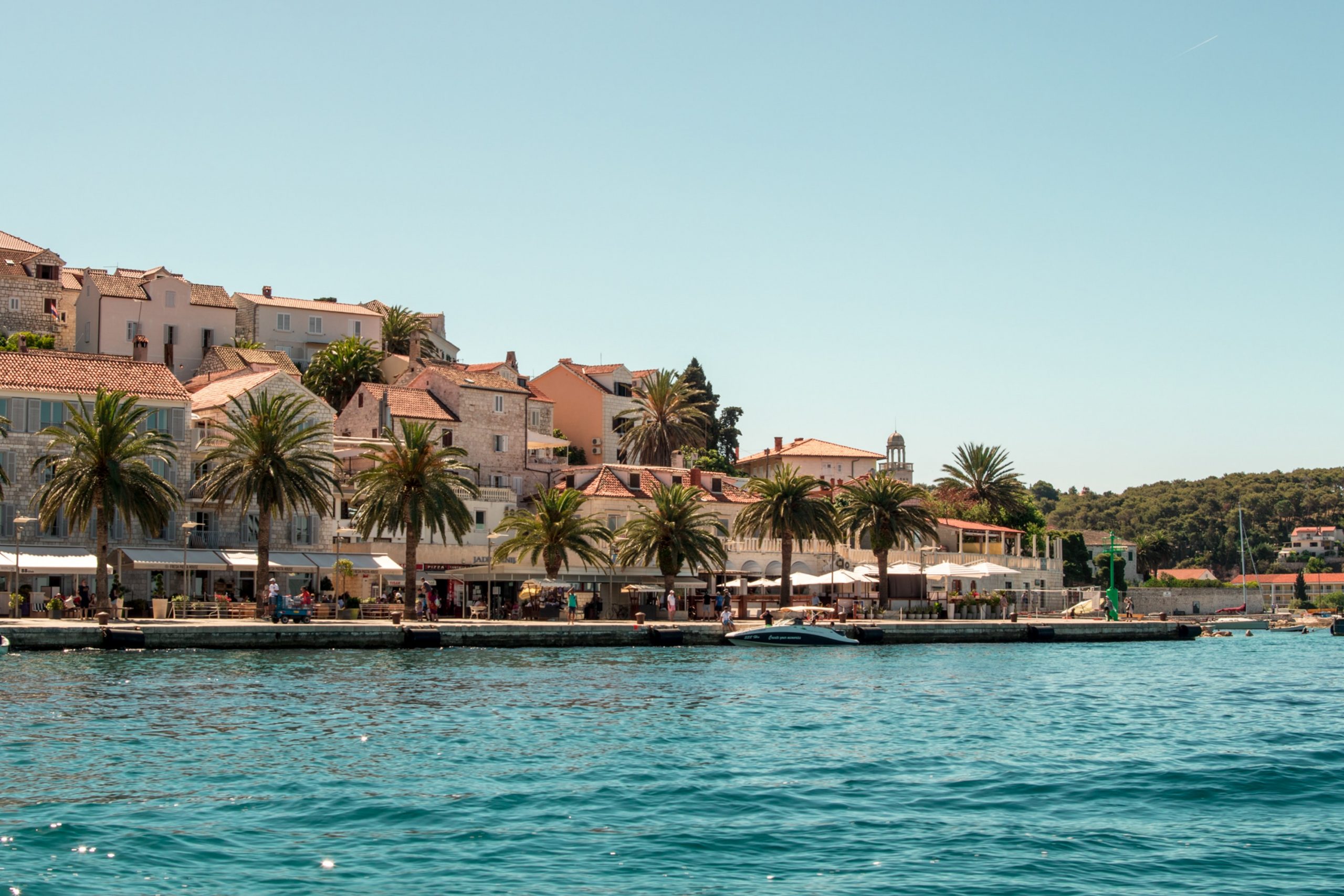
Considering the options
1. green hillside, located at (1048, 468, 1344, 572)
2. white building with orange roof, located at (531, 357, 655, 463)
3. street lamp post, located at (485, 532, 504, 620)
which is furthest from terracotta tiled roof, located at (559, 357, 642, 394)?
green hillside, located at (1048, 468, 1344, 572)

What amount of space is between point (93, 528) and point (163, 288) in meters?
38.8

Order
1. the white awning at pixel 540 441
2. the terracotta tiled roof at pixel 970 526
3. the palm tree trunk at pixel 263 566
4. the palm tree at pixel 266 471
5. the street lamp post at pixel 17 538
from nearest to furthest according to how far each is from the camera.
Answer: the street lamp post at pixel 17 538 → the palm tree at pixel 266 471 → the palm tree trunk at pixel 263 566 → the white awning at pixel 540 441 → the terracotta tiled roof at pixel 970 526

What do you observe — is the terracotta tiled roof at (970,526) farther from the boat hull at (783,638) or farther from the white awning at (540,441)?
the boat hull at (783,638)

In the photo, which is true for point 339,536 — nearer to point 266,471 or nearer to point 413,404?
point 266,471

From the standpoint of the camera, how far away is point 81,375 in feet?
208

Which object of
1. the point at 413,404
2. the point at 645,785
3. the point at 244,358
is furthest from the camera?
the point at 244,358

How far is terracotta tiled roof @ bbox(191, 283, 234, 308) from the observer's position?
98.2m

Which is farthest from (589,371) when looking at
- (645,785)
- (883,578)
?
(645,785)

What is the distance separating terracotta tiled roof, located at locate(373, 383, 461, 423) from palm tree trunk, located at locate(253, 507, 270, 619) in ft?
58.3

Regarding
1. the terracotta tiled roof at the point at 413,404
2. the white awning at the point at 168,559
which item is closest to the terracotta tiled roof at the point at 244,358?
the terracotta tiled roof at the point at 413,404

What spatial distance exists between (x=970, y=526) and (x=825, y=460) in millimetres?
16823

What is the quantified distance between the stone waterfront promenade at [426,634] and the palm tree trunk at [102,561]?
5.40ft

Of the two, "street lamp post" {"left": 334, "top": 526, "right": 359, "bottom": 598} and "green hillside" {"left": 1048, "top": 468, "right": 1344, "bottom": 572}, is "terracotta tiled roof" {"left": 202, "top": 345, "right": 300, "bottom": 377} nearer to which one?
"street lamp post" {"left": 334, "top": 526, "right": 359, "bottom": 598}

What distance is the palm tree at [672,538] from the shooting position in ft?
230
